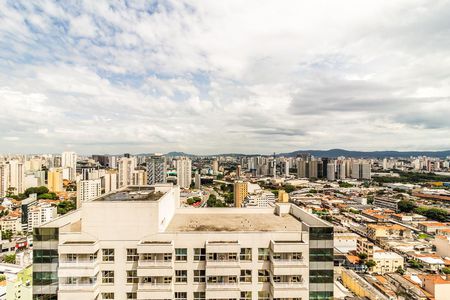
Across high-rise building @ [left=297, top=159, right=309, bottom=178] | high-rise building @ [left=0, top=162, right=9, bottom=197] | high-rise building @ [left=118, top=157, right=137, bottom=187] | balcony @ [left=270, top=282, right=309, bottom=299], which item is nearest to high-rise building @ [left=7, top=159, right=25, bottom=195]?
high-rise building @ [left=0, top=162, right=9, bottom=197]

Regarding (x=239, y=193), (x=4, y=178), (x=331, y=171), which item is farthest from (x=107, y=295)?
(x=331, y=171)

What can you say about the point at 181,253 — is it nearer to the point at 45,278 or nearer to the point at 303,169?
the point at 45,278

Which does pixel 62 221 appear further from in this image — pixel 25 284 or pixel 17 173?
pixel 17 173

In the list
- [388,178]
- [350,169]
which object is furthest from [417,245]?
[350,169]

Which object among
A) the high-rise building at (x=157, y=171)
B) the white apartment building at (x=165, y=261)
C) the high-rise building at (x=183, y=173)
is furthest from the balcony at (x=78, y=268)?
the high-rise building at (x=183, y=173)

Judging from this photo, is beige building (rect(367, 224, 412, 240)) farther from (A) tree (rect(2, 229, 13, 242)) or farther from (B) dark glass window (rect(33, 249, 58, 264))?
(A) tree (rect(2, 229, 13, 242))

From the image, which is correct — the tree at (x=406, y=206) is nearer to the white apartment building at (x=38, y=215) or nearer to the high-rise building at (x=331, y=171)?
the high-rise building at (x=331, y=171)
